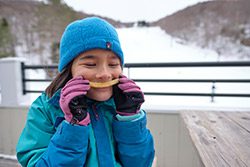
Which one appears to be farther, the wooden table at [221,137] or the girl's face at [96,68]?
the wooden table at [221,137]

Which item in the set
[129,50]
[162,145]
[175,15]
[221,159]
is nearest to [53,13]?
[129,50]

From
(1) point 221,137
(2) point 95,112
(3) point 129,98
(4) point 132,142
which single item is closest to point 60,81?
(2) point 95,112

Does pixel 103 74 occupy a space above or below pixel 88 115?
above

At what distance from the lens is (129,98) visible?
90 centimetres

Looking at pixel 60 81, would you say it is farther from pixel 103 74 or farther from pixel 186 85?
pixel 186 85

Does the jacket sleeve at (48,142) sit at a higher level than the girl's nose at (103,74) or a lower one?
lower

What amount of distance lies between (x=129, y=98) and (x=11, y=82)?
2.38 metres

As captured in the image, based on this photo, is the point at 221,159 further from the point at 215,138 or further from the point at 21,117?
the point at 21,117

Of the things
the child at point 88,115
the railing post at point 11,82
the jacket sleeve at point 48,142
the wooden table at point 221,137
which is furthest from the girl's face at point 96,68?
the railing post at point 11,82

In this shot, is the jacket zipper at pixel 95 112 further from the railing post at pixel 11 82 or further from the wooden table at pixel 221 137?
the railing post at pixel 11 82

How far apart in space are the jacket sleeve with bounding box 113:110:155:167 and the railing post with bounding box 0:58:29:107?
7.44 feet

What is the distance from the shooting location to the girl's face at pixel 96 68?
2.70 ft

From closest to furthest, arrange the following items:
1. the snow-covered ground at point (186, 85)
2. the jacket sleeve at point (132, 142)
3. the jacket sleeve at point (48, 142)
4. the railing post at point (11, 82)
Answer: the jacket sleeve at point (48, 142), the jacket sleeve at point (132, 142), the snow-covered ground at point (186, 85), the railing post at point (11, 82)

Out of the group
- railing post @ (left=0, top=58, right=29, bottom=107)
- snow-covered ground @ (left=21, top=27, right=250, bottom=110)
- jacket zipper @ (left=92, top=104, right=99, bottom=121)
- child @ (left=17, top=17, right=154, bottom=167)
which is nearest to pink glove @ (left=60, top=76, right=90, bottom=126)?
child @ (left=17, top=17, right=154, bottom=167)
